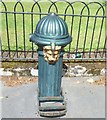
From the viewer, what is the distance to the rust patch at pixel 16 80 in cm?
Result: 468

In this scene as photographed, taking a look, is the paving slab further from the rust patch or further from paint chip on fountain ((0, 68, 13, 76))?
paint chip on fountain ((0, 68, 13, 76))

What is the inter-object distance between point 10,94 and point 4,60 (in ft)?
2.84

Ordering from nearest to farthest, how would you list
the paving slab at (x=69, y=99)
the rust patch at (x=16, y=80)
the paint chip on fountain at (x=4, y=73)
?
the paving slab at (x=69, y=99) → the rust patch at (x=16, y=80) → the paint chip on fountain at (x=4, y=73)

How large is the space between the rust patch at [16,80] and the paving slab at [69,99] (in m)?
0.07

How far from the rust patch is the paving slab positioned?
7cm

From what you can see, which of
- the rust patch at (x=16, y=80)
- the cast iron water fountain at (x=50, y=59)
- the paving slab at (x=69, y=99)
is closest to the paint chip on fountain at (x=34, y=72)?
the rust patch at (x=16, y=80)

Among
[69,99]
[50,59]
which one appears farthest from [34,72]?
[50,59]

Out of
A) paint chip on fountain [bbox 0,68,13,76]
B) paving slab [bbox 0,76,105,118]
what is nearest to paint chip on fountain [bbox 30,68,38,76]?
paving slab [bbox 0,76,105,118]

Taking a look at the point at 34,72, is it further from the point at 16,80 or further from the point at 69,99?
the point at 69,99

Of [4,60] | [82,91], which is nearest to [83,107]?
[82,91]

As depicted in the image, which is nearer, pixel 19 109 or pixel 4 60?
pixel 19 109

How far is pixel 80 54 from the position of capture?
5.25m

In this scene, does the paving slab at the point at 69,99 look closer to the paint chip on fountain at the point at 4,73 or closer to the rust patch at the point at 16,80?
the rust patch at the point at 16,80

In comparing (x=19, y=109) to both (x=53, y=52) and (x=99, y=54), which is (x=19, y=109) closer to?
(x=53, y=52)
